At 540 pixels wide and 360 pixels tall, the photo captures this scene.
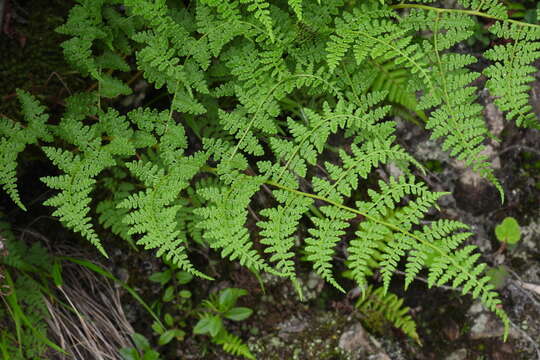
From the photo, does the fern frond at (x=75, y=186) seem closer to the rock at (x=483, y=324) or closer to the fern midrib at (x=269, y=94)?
the fern midrib at (x=269, y=94)

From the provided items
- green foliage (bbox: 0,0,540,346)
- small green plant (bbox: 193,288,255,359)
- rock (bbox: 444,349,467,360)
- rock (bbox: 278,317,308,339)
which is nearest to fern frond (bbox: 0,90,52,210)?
green foliage (bbox: 0,0,540,346)

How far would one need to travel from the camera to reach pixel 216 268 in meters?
Answer: 3.37

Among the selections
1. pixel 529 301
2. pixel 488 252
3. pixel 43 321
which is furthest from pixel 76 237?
pixel 529 301

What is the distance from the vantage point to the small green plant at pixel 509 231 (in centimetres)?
350

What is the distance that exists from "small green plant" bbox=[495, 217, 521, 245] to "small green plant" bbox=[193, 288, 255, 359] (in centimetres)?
191

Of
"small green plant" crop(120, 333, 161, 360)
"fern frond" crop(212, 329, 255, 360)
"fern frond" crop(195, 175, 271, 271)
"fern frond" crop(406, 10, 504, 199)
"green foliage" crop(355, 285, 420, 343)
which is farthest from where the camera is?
"green foliage" crop(355, 285, 420, 343)

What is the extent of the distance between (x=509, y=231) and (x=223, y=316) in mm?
2149

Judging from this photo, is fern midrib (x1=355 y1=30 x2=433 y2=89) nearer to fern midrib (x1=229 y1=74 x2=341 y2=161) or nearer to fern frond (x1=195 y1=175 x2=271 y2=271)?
fern midrib (x1=229 y1=74 x2=341 y2=161)

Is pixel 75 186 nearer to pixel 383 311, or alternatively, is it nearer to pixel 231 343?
pixel 231 343

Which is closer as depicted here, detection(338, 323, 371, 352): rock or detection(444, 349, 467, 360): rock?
detection(338, 323, 371, 352): rock

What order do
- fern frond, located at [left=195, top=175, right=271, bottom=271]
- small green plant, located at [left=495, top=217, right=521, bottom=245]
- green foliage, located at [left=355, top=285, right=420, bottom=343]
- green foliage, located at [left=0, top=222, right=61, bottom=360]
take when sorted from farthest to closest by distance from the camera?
small green plant, located at [left=495, top=217, right=521, bottom=245], green foliage, located at [left=355, top=285, right=420, bottom=343], green foliage, located at [left=0, top=222, right=61, bottom=360], fern frond, located at [left=195, top=175, right=271, bottom=271]

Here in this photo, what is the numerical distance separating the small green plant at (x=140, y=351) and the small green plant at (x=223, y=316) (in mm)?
300

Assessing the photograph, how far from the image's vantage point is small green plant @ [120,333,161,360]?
10.1 feet

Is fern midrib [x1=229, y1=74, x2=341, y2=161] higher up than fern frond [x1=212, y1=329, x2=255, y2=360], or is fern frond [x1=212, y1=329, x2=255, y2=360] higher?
fern midrib [x1=229, y1=74, x2=341, y2=161]
